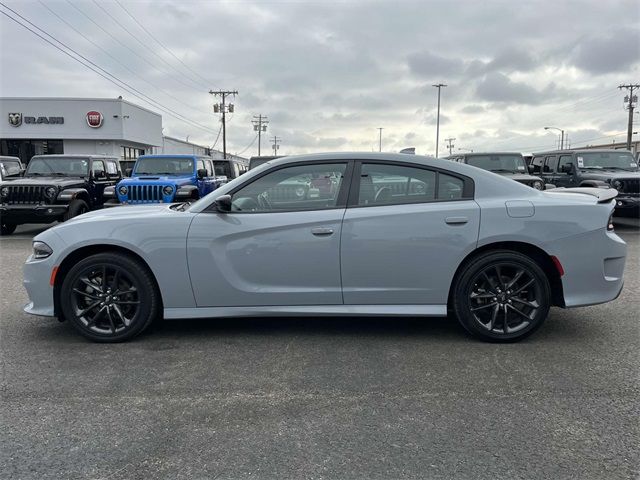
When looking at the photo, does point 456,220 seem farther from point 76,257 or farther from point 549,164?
point 549,164

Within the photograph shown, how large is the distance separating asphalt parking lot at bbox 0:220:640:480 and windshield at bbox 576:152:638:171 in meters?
9.49

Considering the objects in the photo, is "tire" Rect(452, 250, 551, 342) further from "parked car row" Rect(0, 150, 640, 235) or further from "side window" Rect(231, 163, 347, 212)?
"parked car row" Rect(0, 150, 640, 235)

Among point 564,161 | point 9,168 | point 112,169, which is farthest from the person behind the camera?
point 9,168

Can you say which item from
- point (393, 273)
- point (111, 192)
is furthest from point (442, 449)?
point (111, 192)

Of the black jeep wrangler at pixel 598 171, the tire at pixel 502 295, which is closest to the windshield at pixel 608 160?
the black jeep wrangler at pixel 598 171

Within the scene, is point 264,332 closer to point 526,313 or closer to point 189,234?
point 189,234

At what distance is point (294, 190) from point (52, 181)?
8.89 m

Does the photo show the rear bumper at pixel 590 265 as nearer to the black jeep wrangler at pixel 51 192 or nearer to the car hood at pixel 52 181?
the black jeep wrangler at pixel 51 192

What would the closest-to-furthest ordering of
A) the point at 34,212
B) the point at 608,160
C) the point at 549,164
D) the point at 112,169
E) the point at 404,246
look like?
the point at 404,246 → the point at 34,212 → the point at 608,160 → the point at 112,169 → the point at 549,164

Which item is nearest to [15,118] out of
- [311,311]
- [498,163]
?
[498,163]

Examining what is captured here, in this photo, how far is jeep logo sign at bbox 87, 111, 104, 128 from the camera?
126ft

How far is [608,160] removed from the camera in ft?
42.8

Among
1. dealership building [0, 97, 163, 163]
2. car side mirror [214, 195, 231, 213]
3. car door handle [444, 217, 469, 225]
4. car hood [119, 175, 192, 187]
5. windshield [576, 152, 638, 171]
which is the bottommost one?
car door handle [444, 217, 469, 225]

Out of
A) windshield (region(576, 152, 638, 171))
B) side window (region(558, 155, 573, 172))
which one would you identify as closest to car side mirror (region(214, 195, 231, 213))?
windshield (region(576, 152, 638, 171))
